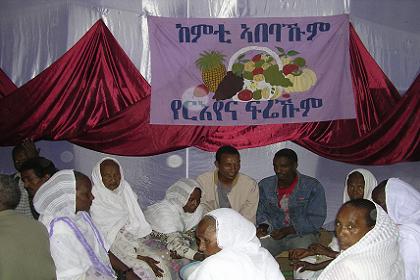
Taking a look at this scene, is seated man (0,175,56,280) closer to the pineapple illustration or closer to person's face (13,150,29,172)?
person's face (13,150,29,172)

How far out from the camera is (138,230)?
17.2 ft

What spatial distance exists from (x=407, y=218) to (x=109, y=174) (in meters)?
2.32

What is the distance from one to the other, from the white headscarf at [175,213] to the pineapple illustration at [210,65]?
1.22 metres

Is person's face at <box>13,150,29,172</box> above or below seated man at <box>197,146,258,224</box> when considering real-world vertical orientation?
above

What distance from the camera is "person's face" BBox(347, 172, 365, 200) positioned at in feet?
17.3

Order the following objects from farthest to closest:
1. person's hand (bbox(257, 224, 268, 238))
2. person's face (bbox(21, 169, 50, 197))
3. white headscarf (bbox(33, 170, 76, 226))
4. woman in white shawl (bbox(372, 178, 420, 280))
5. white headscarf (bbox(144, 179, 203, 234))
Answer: person's hand (bbox(257, 224, 268, 238)) → white headscarf (bbox(144, 179, 203, 234)) → person's face (bbox(21, 169, 50, 197)) → white headscarf (bbox(33, 170, 76, 226)) → woman in white shawl (bbox(372, 178, 420, 280))

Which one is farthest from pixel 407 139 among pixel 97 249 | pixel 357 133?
pixel 97 249

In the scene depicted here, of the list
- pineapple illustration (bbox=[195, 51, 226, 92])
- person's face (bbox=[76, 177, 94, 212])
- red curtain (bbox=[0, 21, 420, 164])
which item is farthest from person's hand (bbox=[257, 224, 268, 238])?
person's face (bbox=[76, 177, 94, 212])

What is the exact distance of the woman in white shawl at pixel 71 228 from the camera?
3.67 metres

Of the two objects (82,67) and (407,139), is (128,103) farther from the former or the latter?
(407,139)

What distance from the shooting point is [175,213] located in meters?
5.27

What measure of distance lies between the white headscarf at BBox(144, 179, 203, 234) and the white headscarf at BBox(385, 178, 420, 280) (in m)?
1.89

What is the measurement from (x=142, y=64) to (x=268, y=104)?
127 cm

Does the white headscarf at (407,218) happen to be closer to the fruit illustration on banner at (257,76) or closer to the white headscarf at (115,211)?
the white headscarf at (115,211)
